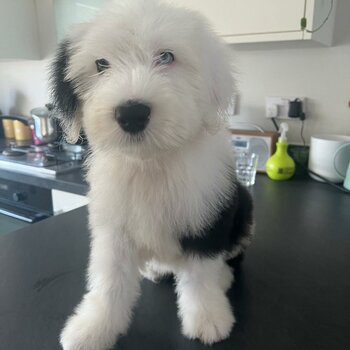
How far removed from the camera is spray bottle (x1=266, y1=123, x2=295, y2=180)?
148 cm

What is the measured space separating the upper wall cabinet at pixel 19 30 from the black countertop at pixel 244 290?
1.46 meters

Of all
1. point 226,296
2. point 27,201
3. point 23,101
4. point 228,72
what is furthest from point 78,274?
point 23,101

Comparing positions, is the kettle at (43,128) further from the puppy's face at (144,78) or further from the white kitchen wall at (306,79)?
the puppy's face at (144,78)

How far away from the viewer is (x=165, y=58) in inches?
21.9

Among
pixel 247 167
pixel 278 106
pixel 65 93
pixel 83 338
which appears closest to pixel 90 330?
pixel 83 338

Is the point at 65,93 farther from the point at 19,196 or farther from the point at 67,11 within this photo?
the point at 67,11

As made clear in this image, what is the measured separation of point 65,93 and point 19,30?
1858mm

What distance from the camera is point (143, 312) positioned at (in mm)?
687

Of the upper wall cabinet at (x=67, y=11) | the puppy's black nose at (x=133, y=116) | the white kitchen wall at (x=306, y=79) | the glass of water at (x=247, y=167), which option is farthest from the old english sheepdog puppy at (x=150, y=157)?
the upper wall cabinet at (x=67, y=11)

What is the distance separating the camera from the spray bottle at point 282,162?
148cm

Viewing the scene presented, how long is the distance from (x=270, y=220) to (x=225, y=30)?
70 cm

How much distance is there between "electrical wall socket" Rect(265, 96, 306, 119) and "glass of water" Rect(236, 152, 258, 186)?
22 cm

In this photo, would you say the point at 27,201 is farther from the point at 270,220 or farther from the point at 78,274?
the point at 270,220

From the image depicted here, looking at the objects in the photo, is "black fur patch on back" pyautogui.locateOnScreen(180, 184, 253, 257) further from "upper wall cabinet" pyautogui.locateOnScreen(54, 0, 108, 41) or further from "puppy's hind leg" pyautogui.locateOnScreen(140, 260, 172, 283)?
"upper wall cabinet" pyautogui.locateOnScreen(54, 0, 108, 41)
